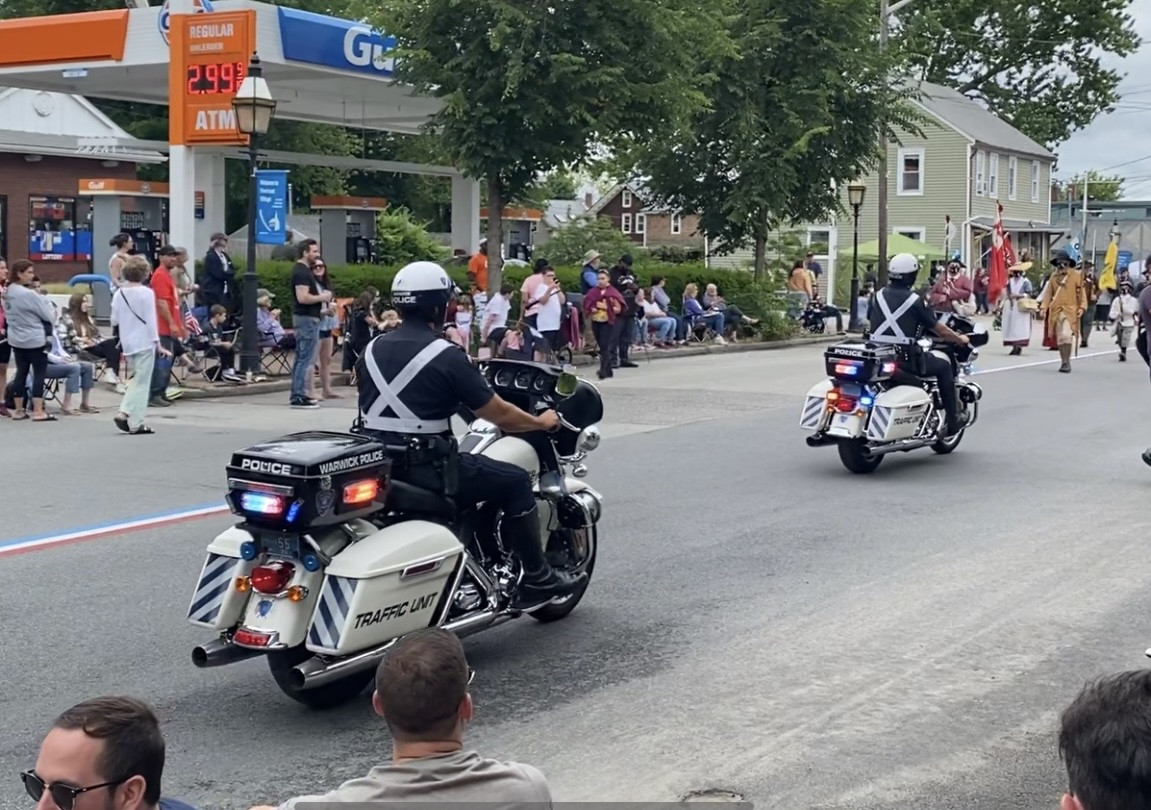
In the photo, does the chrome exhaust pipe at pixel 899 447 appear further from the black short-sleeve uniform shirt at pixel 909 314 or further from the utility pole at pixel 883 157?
the utility pole at pixel 883 157

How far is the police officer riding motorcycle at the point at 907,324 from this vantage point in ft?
42.4

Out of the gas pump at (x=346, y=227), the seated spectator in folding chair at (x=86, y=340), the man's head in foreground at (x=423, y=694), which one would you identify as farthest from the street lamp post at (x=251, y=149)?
the man's head in foreground at (x=423, y=694)

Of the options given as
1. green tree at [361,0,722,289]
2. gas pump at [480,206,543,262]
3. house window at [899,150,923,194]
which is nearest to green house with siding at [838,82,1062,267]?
house window at [899,150,923,194]

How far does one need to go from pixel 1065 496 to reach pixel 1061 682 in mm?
5372

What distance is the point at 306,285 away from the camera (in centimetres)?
1769

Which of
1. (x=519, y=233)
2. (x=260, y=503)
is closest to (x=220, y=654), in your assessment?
(x=260, y=503)

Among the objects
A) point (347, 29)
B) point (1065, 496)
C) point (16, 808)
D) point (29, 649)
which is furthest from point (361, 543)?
point (347, 29)

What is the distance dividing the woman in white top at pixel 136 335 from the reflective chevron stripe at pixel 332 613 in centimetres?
952

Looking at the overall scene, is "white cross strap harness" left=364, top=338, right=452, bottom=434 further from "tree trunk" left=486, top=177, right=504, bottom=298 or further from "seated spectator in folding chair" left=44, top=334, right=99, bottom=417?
"tree trunk" left=486, top=177, right=504, bottom=298

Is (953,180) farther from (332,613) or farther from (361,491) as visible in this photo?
(332,613)

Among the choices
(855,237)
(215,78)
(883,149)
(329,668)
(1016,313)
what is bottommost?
(329,668)

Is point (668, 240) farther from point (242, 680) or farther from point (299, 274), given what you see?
Result: point (242, 680)

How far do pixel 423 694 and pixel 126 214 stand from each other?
28.9m

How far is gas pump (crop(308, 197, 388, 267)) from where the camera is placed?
33.3 meters
